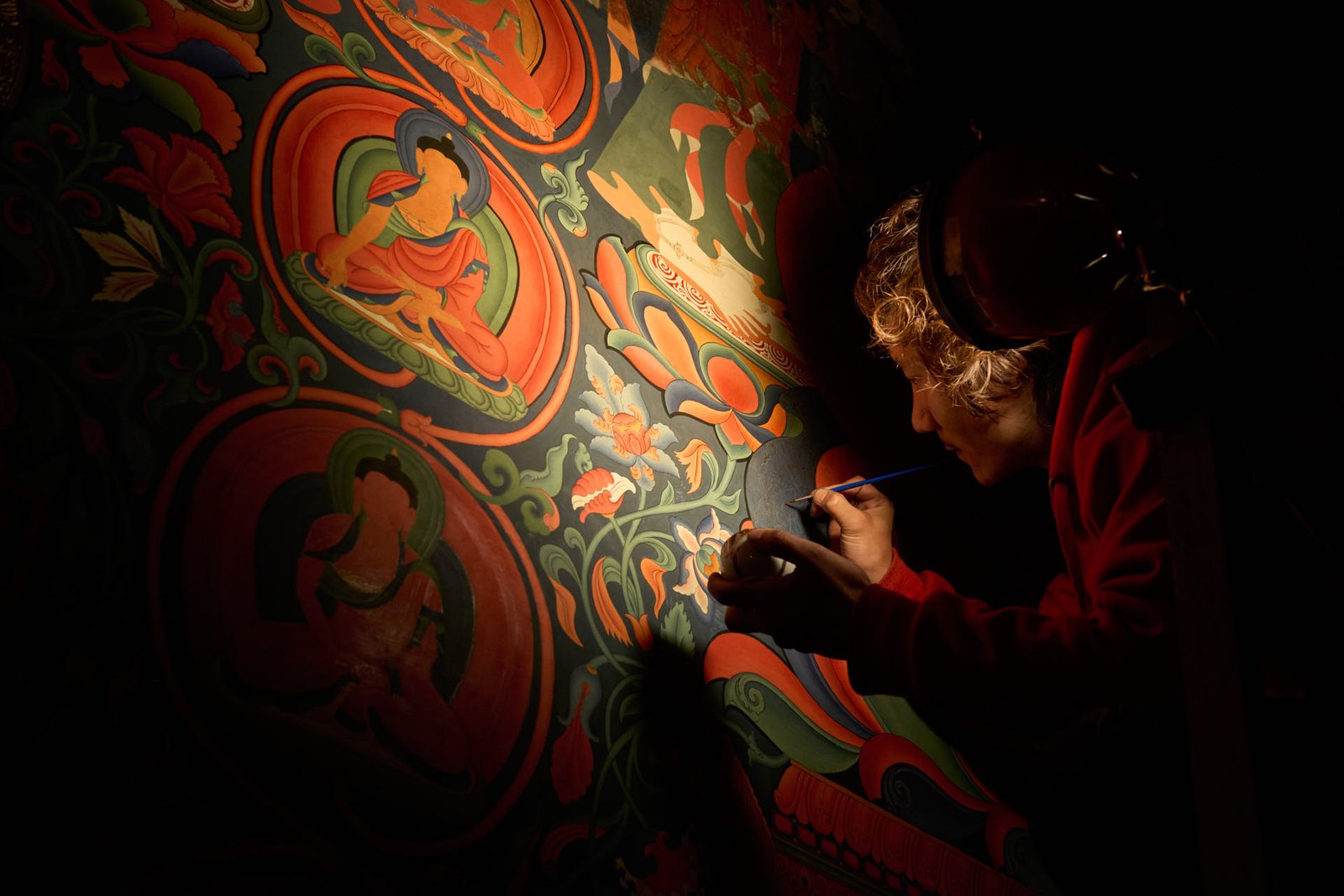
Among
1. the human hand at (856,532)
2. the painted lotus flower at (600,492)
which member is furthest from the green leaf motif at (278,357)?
the human hand at (856,532)

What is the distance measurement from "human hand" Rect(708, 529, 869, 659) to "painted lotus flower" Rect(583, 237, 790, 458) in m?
0.30

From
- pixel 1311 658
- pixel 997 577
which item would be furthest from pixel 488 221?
pixel 997 577

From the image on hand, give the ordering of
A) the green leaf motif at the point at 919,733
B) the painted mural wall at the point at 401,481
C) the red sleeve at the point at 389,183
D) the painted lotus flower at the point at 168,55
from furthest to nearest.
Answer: the green leaf motif at the point at 919,733
the red sleeve at the point at 389,183
the painted lotus flower at the point at 168,55
the painted mural wall at the point at 401,481

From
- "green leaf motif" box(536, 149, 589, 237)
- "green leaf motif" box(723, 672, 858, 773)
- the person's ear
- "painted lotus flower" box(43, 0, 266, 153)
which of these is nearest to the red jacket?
"green leaf motif" box(723, 672, 858, 773)

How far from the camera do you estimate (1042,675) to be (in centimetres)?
105

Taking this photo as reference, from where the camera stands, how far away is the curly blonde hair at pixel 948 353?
157cm

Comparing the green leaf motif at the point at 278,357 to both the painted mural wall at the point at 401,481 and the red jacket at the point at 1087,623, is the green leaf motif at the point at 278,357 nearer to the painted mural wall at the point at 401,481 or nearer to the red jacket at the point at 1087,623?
the painted mural wall at the point at 401,481

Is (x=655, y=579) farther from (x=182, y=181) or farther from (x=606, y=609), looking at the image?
(x=182, y=181)

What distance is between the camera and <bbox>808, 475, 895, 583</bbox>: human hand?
1638 millimetres

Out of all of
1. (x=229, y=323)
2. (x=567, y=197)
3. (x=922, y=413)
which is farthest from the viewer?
(x=922, y=413)

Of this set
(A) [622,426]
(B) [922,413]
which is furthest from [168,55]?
(B) [922,413]

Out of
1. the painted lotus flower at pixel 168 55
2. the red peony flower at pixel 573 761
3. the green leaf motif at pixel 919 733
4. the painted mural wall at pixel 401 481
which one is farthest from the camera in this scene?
the green leaf motif at pixel 919 733

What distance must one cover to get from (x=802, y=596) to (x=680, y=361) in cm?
48

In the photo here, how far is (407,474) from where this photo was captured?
1068 mm
